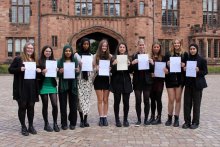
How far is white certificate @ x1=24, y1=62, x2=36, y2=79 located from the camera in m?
7.86

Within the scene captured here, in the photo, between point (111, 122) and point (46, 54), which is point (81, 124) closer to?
point (111, 122)

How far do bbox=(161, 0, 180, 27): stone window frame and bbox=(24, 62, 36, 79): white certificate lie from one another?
84.4ft

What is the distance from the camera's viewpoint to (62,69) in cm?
841

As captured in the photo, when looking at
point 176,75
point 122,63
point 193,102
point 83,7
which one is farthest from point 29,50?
point 83,7

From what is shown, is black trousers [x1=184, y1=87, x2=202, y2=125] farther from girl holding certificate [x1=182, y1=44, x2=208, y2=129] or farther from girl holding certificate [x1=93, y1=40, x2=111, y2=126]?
girl holding certificate [x1=93, y1=40, x2=111, y2=126]

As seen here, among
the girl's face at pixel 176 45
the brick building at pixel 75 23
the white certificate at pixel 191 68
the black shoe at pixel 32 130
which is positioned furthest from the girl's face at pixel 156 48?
the brick building at pixel 75 23

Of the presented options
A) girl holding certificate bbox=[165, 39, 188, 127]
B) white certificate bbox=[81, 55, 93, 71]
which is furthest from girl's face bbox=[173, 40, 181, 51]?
white certificate bbox=[81, 55, 93, 71]

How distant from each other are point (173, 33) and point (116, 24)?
19.3ft

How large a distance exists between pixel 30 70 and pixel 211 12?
2943 cm

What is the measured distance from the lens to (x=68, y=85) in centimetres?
852

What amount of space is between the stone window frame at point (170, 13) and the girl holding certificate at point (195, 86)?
24.2 metres

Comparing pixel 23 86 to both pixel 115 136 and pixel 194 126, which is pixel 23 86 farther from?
pixel 194 126

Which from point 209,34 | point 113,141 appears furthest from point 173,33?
point 113,141

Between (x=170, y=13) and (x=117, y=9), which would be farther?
(x=170, y=13)
